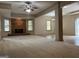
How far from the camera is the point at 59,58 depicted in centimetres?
385

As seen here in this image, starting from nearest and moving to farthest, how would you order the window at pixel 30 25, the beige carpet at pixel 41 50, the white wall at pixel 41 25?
the beige carpet at pixel 41 50 < the window at pixel 30 25 < the white wall at pixel 41 25

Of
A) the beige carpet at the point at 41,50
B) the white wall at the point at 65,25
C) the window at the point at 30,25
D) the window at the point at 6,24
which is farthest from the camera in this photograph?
the window at the point at 30,25

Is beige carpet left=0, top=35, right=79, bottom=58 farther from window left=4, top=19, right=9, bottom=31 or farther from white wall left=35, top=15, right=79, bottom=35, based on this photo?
white wall left=35, top=15, right=79, bottom=35

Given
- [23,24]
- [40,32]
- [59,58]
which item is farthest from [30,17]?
[59,58]

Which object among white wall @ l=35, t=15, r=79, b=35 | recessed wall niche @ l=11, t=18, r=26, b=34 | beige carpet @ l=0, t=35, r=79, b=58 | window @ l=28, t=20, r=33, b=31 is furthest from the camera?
window @ l=28, t=20, r=33, b=31

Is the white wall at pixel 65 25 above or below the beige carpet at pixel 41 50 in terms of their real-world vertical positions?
above

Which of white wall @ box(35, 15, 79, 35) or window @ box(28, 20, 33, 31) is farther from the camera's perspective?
window @ box(28, 20, 33, 31)

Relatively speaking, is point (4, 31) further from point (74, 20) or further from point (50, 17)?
point (74, 20)

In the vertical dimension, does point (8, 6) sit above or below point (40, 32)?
above

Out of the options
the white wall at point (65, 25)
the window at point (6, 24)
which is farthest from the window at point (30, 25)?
the window at point (6, 24)

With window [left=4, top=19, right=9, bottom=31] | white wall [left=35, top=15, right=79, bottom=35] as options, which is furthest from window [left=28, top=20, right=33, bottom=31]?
window [left=4, top=19, right=9, bottom=31]

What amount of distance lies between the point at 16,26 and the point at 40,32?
10.8 ft

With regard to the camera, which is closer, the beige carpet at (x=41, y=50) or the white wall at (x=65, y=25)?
the beige carpet at (x=41, y=50)

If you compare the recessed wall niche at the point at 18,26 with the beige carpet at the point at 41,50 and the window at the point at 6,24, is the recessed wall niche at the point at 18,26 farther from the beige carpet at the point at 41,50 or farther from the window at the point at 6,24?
the beige carpet at the point at 41,50
